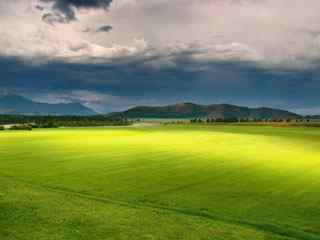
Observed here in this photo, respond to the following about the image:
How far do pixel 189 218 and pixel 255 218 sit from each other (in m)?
2.94

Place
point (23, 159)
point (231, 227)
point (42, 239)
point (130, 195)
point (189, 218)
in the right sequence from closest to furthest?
point (42, 239)
point (231, 227)
point (189, 218)
point (130, 195)
point (23, 159)

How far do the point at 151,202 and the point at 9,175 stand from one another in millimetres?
13077

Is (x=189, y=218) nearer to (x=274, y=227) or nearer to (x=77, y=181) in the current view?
(x=274, y=227)

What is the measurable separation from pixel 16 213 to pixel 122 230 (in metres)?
4.89

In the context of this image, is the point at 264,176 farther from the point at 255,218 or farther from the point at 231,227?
the point at 231,227

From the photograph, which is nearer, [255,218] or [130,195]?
[255,218]

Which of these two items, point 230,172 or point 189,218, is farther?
point 230,172

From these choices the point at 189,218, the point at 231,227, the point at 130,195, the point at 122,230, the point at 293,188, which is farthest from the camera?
the point at 293,188

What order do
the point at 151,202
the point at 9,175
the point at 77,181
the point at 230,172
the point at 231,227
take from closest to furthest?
the point at 231,227 < the point at 151,202 < the point at 77,181 < the point at 9,175 < the point at 230,172

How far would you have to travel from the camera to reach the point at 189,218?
52.7 ft

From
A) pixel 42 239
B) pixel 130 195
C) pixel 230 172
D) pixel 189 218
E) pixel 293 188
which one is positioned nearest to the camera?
pixel 42 239

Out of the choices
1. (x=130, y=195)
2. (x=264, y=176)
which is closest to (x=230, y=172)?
(x=264, y=176)

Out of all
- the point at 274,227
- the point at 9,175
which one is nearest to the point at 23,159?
the point at 9,175

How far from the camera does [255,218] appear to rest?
652 inches
